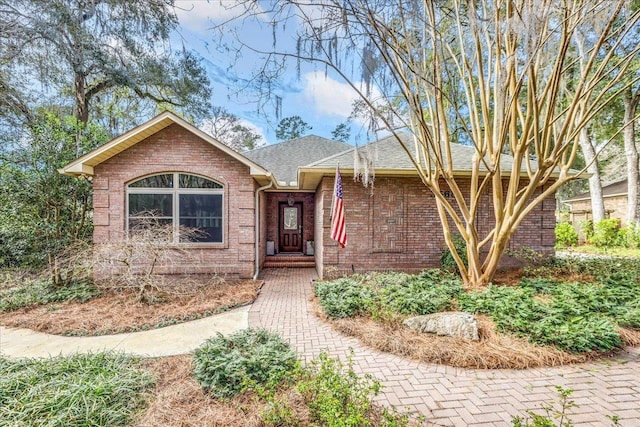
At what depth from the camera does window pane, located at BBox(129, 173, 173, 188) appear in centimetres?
759

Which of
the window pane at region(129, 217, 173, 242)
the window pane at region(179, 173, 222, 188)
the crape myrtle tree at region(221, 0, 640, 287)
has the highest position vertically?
the crape myrtle tree at region(221, 0, 640, 287)

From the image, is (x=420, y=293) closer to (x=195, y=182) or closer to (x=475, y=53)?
(x=475, y=53)

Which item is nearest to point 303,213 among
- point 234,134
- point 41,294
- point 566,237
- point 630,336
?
point 41,294

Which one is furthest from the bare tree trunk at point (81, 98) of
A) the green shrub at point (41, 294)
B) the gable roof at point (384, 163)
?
the gable roof at point (384, 163)

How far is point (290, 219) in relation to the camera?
39.8 feet

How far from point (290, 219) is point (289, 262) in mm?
2301

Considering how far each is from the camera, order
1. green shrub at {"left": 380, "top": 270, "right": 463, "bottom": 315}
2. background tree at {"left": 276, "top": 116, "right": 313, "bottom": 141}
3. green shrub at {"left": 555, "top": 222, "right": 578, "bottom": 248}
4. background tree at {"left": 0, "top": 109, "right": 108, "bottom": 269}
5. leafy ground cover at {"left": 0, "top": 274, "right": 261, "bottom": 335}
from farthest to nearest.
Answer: background tree at {"left": 276, "top": 116, "right": 313, "bottom": 141} → green shrub at {"left": 555, "top": 222, "right": 578, "bottom": 248} → background tree at {"left": 0, "top": 109, "right": 108, "bottom": 269} → leafy ground cover at {"left": 0, "top": 274, "right": 261, "bottom": 335} → green shrub at {"left": 380, "top": 270, "right": 463, "bottom": 315}

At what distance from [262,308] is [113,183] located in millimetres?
5244

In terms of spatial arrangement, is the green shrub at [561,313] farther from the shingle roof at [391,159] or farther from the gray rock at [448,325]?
the shingle roof at [391,159]

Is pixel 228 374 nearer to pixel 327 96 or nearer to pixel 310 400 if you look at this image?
pixel 310 400

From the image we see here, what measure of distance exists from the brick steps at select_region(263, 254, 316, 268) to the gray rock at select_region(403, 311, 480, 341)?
6122mm

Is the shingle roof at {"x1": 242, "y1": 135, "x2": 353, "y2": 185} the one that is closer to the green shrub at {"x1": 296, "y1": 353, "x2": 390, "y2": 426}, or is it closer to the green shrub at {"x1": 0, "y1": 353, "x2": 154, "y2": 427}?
the green shrub at {"x1": 0, "y1": 353, "x2": 154, "y2": 427}

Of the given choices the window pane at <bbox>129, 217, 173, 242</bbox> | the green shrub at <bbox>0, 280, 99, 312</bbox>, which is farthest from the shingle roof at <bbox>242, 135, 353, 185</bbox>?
the green shrub at <bbox>0, 280, 99, 312</bbox>

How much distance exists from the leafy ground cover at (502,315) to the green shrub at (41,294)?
5.42 metres
